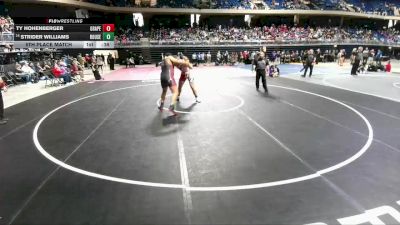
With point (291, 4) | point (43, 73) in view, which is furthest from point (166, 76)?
point (291, 4)

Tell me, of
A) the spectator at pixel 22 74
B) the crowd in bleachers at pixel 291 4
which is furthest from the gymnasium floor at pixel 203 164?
the crowd in bleachers at pixel 291 4

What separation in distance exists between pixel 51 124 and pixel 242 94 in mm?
7117

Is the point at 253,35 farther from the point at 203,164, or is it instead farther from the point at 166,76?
the point at 203,164

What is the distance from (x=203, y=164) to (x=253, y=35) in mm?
34233

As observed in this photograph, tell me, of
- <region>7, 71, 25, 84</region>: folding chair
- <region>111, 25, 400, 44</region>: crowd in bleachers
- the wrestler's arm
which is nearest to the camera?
the wrestler's arm

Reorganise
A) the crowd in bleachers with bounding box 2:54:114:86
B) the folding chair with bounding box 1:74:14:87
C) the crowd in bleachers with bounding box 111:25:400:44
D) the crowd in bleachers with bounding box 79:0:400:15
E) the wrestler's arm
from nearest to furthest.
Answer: the wrestler's arm
the folding chair with bounding box 1:74:14:87
the crowd in bleachers with bounding box 2:54:114:86
the crowd in bleachers with bounding box 111:25:400:44
the crowd in bleachers with bounding box 79:0:400:15

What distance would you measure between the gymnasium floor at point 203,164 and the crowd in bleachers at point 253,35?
25871mm

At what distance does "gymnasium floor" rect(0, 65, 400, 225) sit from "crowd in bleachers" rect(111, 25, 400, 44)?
25.9 m

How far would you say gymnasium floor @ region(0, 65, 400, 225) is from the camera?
14.0 ft

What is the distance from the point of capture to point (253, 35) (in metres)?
38.2

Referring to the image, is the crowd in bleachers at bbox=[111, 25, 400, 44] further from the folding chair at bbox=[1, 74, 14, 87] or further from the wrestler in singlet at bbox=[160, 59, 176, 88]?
the wrestler in singlet at bbox=[160, 59, 176, 88]
